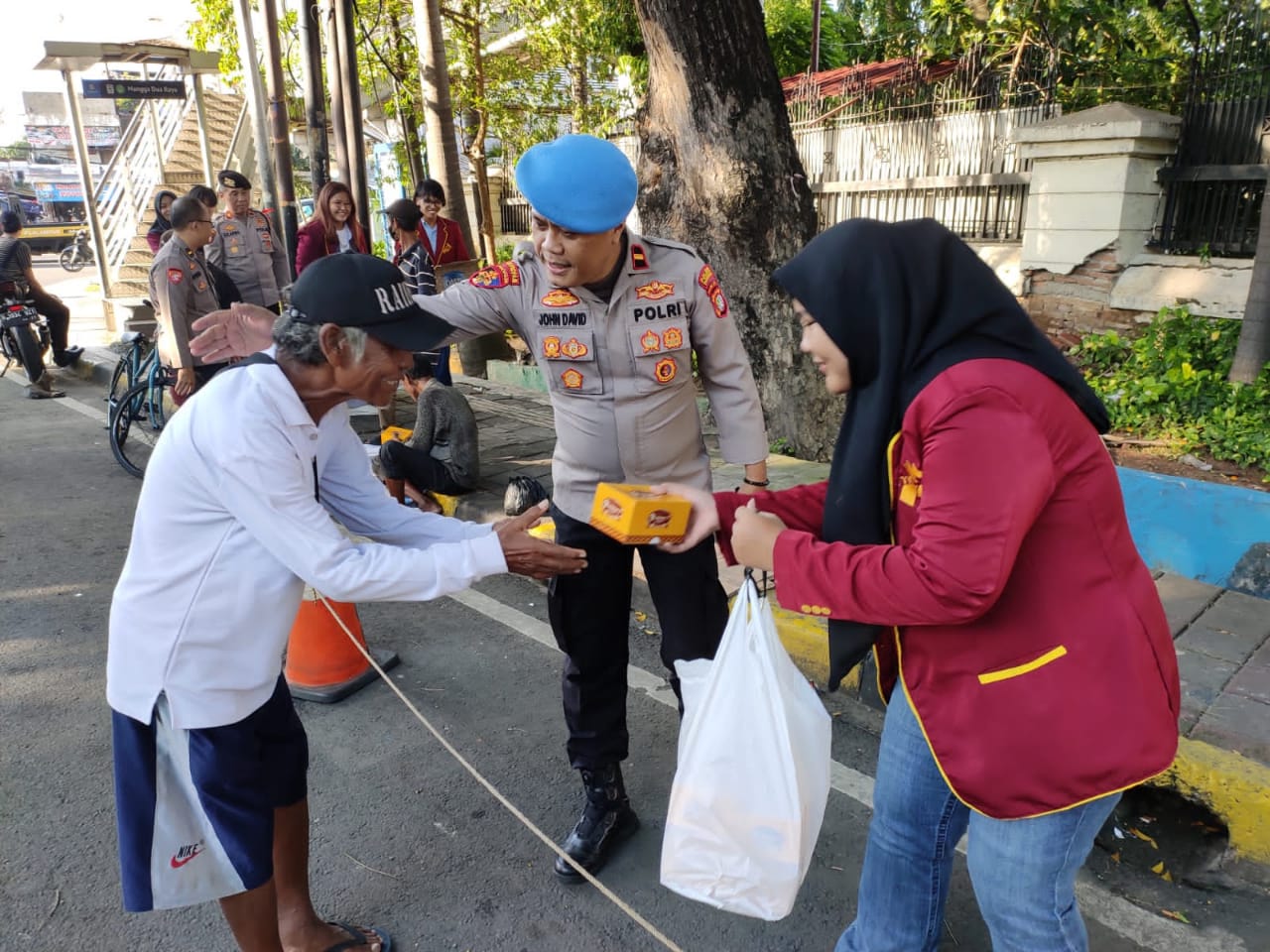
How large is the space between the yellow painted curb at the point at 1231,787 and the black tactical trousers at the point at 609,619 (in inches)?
54.2

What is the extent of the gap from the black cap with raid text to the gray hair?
0.04 ft

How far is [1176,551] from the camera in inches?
184

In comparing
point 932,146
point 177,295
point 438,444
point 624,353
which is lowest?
point 438,444

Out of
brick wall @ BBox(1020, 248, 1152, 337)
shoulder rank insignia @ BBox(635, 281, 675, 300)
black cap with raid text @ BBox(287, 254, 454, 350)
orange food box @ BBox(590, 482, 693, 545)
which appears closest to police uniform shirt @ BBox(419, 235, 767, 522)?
shoulder rank insignia @ BBox(635, 281, 675, 300)

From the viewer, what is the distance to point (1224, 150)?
6.39 meters

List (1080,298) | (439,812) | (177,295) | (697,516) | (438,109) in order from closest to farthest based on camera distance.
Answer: (697,516)
(439,812)
(177,295)
(1080,298)
(438,109)

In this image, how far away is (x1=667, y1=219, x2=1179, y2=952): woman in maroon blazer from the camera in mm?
1354

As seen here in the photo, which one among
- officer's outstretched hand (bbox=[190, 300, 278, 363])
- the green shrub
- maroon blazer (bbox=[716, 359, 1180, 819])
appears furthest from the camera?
the green shrub

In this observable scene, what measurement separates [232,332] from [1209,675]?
3323 mm

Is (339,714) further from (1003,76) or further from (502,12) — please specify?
(502,12)

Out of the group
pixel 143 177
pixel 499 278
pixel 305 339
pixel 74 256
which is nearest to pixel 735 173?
pixel 499 278

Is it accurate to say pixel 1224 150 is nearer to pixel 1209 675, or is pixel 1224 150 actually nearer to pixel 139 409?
pixel 1209 675

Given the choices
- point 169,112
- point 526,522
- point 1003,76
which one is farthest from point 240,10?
point 526,522

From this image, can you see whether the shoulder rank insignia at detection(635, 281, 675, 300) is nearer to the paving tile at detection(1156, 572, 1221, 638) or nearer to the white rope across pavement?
the white rope across pavement
